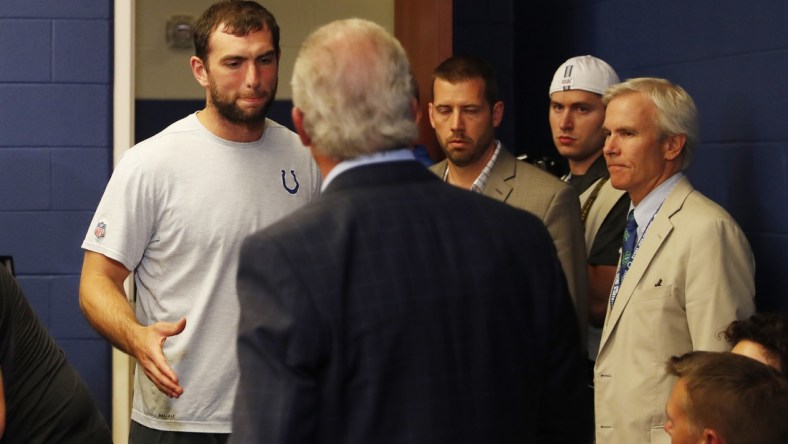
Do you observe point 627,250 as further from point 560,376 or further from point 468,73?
point 560,376

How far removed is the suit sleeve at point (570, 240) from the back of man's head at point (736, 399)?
714 millimetres

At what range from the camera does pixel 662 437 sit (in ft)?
8.01

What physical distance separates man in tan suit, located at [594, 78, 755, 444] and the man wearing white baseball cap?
0.23m

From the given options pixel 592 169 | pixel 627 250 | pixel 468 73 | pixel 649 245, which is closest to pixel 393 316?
pixel 649 245

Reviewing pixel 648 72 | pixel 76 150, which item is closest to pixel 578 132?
pixel 648 72

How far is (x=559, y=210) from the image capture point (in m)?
2.69

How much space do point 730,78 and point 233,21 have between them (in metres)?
1.41

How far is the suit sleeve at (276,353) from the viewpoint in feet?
4.33

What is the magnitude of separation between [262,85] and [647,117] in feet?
3.07

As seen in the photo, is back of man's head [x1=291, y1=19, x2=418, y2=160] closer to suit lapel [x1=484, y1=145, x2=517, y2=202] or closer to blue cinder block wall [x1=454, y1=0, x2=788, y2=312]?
suit lapel [x1=484, y1=145, x2=517, y2=202]

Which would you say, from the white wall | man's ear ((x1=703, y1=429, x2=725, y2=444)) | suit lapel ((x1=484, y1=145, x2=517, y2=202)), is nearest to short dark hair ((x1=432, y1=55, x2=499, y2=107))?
suit lapel ((x1=484, y1=145, x2=517, y2=202))

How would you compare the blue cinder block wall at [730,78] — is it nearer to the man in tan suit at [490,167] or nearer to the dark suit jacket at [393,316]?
the man in tan suit at [490,167]

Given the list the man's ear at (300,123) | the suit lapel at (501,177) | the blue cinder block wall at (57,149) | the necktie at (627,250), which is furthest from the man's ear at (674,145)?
the blue cinder block wall at (57,149)

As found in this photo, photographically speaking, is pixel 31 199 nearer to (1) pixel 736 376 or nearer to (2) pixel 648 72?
(2) pixel 648 72
